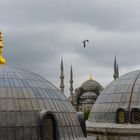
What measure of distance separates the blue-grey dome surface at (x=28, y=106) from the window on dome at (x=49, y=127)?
12.0 inches

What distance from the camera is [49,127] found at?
1814 cm

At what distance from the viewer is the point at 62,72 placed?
132250 mm

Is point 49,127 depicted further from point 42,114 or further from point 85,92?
point 85,92

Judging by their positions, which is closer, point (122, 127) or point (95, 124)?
point (122, 127)

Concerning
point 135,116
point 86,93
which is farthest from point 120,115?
point 86,93

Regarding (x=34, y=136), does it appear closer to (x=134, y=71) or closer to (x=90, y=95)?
(x=134, y=71)

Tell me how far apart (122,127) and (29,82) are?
7.92 m

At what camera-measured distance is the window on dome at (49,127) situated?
18.0 meters

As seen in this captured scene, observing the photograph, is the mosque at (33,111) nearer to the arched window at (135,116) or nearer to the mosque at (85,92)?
the arched window at (135,116)

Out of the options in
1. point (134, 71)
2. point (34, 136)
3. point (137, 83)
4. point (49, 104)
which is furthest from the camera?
point (134, 71)

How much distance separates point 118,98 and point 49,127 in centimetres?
1001

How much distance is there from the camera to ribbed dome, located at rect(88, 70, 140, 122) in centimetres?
2647

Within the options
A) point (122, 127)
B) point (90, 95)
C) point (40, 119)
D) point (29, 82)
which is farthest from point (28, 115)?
point (90, 95)

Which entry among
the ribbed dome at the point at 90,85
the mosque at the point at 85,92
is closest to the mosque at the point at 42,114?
the mosque at the point at 85,92
